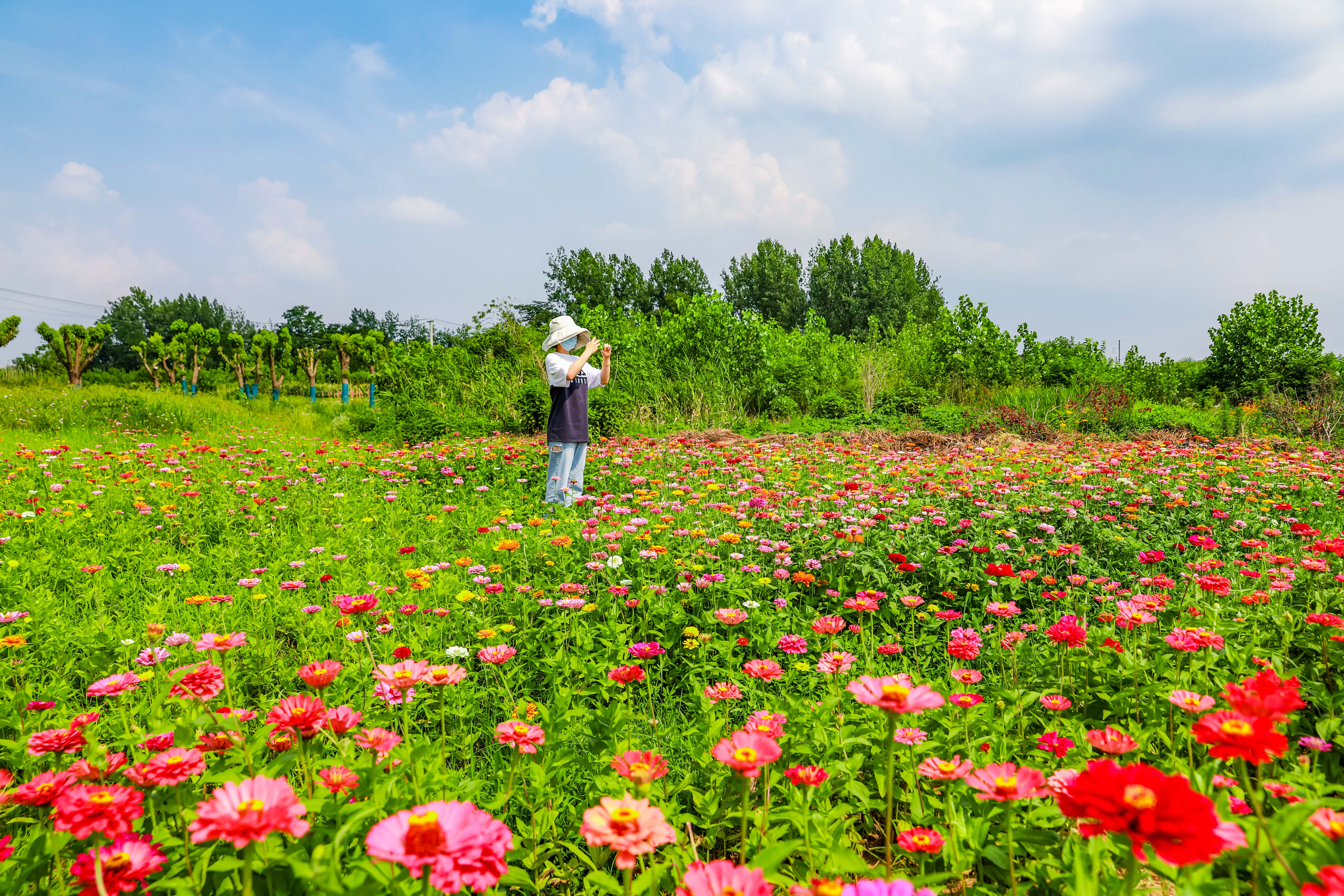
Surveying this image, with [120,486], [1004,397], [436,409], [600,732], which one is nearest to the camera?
[600,732]

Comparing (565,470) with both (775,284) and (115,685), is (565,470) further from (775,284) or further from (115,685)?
(775,284)

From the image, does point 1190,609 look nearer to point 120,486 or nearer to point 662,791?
point 662,791

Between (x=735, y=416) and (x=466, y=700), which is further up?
(x=735, y=416)

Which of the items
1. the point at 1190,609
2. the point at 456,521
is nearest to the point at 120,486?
the point at 456,521

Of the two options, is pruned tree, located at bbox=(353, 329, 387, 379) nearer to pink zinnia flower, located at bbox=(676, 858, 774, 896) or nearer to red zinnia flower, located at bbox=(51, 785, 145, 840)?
red zinnia flower, located at bbox=(51, 785, 145, 840)

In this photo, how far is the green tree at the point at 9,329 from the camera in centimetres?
2134

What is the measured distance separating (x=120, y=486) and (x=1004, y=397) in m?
15.2

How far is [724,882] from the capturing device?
30.4 inches

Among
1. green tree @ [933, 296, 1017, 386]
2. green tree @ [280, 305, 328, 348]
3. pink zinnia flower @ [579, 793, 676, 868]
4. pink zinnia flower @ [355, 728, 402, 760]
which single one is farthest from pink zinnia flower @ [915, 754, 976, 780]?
green tree @ [280, 305, 328, 348]

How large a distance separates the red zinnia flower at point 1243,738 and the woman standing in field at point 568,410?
4.23 metres

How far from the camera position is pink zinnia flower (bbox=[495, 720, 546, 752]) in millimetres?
1197

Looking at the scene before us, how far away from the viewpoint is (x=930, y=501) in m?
4.43

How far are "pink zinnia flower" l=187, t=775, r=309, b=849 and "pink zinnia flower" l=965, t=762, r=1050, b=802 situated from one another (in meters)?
1.01

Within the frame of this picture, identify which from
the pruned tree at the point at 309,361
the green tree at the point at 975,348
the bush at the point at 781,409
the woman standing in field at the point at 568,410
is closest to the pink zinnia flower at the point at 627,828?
the woman standing in field at the point at 568,410
